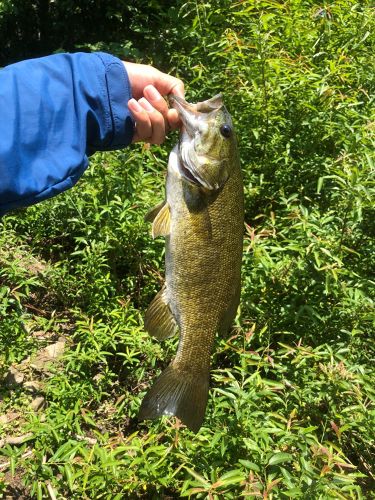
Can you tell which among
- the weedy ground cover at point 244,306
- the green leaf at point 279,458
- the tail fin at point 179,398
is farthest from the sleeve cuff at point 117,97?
the green leaf at point 279,458

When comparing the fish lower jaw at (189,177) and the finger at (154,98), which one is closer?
the finger at (154,98)

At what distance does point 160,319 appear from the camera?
234 cm

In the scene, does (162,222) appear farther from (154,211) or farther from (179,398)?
(179,398)

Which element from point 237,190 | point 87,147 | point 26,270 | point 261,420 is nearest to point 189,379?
point 261,420

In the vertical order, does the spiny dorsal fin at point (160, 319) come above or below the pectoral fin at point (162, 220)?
below

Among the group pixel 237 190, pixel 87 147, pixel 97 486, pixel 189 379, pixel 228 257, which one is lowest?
pixel 97 486

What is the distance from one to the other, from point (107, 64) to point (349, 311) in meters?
2.00

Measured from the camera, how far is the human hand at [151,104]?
2.03 metres

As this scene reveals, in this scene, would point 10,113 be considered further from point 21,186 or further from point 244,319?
point 244,319

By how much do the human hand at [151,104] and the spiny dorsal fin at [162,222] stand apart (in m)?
0.29

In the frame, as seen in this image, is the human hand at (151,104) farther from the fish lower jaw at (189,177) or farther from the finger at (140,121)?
the fish lower jaw at (189,177)

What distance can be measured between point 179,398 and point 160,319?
344 mm

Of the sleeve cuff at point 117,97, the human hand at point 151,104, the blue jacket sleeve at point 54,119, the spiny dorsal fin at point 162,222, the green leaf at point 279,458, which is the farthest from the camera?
the spiny dorsal fin at point 162,222

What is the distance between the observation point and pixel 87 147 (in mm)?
1922
